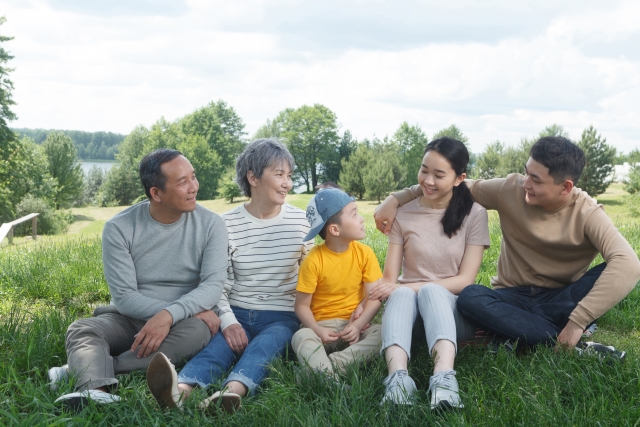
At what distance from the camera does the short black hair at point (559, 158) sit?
3.57 metres

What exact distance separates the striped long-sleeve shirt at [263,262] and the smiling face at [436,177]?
881 mm

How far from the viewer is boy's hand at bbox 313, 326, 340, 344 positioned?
354 centimetres

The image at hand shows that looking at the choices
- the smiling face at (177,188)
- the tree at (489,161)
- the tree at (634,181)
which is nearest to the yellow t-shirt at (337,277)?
the smiling face at (177,188)

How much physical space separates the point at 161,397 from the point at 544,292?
2.50 metres

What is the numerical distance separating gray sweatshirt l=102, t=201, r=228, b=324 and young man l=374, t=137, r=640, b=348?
1.15 m

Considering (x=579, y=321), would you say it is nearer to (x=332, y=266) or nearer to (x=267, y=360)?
(x=332, y=266)

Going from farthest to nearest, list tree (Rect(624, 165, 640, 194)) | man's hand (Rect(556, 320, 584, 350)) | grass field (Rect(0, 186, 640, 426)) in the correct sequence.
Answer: tree (Rect(624, 165, 640, 194))
man's hand (Rect(556, 320, 584, 350))
grass field (Rect(0, 186, 640, 426))

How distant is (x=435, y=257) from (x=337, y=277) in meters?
0.67

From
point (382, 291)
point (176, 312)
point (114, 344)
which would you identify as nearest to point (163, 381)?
point (176, 312)

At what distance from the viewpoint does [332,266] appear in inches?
146

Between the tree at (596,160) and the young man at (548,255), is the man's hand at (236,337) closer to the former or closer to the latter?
the young man at (548,255)

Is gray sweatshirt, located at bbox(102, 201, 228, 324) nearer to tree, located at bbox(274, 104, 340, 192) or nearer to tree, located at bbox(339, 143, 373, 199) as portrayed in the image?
tree, located at bbox(339, 143, 373, 199)

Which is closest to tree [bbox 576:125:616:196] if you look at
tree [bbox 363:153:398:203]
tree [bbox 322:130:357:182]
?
tree [bbox 363:153:398:203]

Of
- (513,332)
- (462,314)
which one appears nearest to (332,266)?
(462,314)
